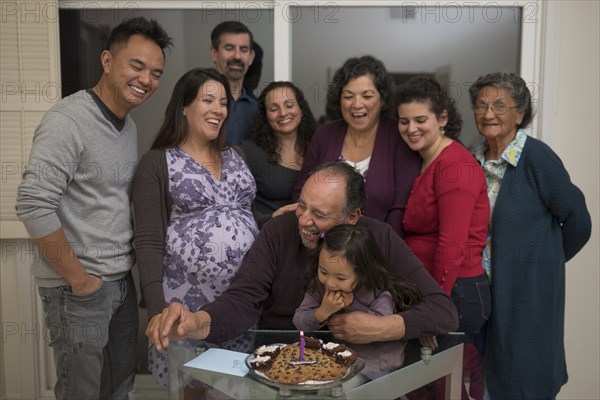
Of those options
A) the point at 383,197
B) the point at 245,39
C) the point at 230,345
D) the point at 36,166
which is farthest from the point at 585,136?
the point at 36,166

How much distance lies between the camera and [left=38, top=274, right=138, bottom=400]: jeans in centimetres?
181

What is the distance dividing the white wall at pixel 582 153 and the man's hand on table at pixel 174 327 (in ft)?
6.30

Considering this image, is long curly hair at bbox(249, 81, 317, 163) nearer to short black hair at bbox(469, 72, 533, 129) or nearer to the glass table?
short black hair at bbox(469, 72, 533, 129)

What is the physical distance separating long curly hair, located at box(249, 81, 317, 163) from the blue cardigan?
81 cm

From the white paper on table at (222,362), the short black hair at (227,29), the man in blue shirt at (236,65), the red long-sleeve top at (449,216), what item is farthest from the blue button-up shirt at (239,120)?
the white paper on table at (222,362)

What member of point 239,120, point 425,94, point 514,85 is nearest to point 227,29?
point 239,120

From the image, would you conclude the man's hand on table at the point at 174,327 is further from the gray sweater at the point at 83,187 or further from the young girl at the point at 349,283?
the gray sweater at the point at 83,187

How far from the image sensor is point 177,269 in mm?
1922

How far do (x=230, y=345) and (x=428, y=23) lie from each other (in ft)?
8.31

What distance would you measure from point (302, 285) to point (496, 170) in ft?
2.65

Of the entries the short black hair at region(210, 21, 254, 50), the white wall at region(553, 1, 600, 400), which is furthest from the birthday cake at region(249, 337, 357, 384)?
the white wall at region(553, 1, 600, 400)

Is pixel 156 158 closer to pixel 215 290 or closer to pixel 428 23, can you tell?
pixel 215 290

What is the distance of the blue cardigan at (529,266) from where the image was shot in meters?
1.98

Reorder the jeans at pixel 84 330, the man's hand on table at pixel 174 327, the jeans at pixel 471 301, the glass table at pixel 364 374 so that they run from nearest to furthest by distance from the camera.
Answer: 1. the glass table at pixel 364 374
2. the man's hand on table at pixel 174 327
3. the jeans at pixel 84 330
4. the jeans at pixel 471 301
